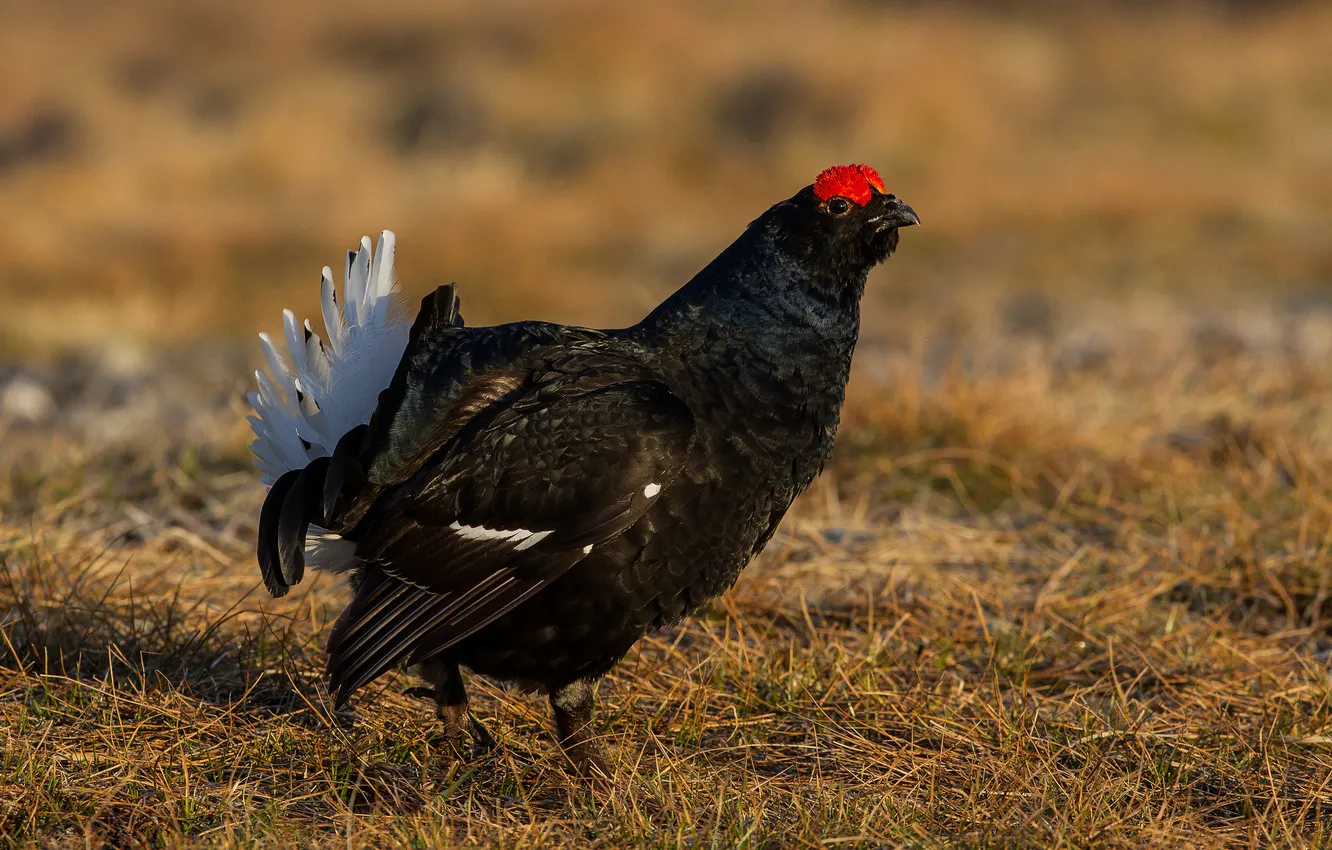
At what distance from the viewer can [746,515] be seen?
3.49 m

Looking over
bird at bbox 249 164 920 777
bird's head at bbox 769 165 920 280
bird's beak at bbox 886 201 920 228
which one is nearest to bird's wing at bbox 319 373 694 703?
bird at bbox 249 164 920 777

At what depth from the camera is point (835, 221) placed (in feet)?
12.5

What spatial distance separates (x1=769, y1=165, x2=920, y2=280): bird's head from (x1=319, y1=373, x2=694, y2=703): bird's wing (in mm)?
592

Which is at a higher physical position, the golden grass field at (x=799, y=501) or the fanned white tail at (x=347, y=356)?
the fanned white tail at (x=347, y=356)

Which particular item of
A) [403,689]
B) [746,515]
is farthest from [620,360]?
[403,689]

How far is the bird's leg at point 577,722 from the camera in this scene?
3.59m

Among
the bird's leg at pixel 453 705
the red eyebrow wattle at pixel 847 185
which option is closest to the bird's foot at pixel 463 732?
the bird's leg at pixel 453 705

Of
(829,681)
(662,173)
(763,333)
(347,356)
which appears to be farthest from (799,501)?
(662,173)

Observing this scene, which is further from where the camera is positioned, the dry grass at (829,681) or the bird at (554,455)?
the bird at (554,455)

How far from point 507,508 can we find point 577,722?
1.99ft

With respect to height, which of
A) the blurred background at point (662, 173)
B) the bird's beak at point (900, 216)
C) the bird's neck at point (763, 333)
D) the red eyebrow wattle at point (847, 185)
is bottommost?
the blurred background at point (662, 173)

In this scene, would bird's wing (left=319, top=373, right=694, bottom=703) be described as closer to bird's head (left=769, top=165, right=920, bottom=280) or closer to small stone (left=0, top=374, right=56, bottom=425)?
bird's head (left=769, top=165, right=920, bottom=280)

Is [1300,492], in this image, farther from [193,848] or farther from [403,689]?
[193,848]

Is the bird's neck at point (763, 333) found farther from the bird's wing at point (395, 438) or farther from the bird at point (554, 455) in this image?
the bird's wing at point (395, 438)
